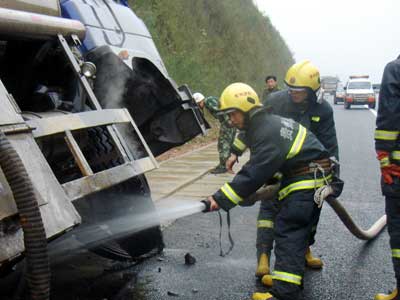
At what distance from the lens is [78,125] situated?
2.88 metres

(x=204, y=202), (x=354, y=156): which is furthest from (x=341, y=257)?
(x=354, y=156)

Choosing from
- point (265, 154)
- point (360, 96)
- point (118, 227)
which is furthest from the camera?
point (360, 96)

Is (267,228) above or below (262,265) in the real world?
above

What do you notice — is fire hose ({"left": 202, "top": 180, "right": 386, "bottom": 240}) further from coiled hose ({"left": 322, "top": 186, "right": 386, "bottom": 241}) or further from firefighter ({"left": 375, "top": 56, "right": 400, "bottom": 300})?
firefighter ({"left": 375, "top": 56, "right": 400, "bottom": 300})

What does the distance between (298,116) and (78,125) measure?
1952 millimetres

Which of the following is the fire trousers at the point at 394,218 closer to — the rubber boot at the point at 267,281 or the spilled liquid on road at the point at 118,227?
the rubber boot at the point at 267,281

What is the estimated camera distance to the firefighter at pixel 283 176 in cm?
317

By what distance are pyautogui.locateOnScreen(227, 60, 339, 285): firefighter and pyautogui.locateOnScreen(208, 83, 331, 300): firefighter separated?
0.52m

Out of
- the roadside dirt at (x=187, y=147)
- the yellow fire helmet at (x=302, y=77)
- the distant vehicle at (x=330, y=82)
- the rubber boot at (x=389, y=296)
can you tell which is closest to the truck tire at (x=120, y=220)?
the yellow fire helmet at (x=302, y=77)

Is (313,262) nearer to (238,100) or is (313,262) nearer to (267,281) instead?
(267,281)

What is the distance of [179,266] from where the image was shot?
13.5 feet

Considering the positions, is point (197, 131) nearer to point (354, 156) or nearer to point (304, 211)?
point (304, 211)

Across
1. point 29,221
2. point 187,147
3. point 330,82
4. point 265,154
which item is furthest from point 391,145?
point 330,82

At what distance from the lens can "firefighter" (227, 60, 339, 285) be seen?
386cm
